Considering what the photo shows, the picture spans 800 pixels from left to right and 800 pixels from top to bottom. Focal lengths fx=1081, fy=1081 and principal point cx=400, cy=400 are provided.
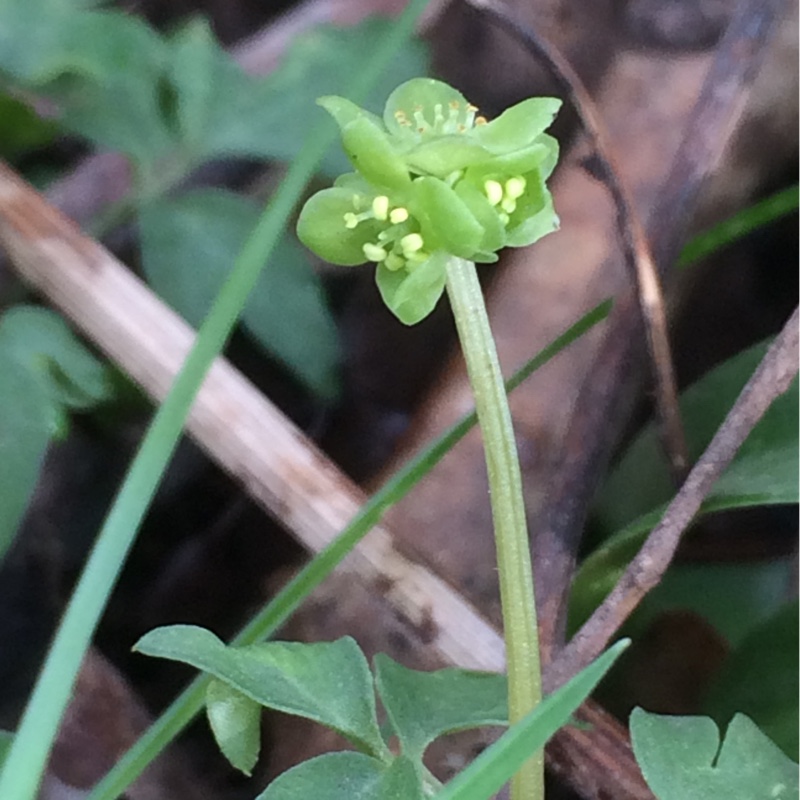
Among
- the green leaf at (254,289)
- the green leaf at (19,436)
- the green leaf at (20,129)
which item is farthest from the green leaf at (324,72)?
the green leaf at (19,436)

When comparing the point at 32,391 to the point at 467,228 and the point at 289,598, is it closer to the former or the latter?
the point at 289,598

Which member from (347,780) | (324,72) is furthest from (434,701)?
(324,72)

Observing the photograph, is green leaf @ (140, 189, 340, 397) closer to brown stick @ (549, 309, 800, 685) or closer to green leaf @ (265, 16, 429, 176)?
green leaf @ (265, 16, 429, 176)

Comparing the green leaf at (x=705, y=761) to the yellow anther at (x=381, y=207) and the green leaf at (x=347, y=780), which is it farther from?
A: the yellow anther at (x=381, y=207)

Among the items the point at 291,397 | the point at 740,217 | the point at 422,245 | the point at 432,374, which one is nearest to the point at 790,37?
the point at 740,217

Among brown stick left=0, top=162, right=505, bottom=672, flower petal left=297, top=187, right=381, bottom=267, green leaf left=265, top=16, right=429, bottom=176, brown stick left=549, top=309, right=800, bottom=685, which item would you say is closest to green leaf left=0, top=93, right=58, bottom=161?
brown stick left=0, top=162, right=505, bottom=672

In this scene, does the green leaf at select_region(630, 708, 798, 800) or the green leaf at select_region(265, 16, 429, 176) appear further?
the green leaf at select_region(265, 16, 429, 176)
